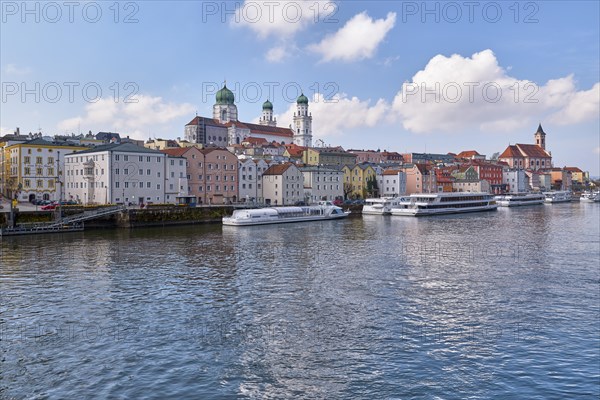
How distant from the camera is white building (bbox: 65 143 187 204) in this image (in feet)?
238

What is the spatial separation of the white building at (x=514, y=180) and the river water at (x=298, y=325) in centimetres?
14753

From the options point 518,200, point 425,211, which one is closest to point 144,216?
point 425,211

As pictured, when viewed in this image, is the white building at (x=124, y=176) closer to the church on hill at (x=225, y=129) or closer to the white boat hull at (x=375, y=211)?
the white boat hull at (x=375, y=211)

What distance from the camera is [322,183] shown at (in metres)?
107

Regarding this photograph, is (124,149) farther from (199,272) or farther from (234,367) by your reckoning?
(234,367)

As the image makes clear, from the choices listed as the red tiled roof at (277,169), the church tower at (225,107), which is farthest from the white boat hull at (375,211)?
the church tower at (225,107)

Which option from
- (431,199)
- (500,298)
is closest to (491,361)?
(500,298)

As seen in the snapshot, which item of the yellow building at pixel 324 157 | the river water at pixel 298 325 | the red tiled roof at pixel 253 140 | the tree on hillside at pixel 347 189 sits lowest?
the river water at pixel 298 325

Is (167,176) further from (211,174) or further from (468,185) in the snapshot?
(468,185)

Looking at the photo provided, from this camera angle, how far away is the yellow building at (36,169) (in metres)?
81.3

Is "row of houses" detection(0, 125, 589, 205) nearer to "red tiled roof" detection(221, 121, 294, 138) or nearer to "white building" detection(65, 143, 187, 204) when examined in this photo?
"white building" detection(65, 143, 187, 204)

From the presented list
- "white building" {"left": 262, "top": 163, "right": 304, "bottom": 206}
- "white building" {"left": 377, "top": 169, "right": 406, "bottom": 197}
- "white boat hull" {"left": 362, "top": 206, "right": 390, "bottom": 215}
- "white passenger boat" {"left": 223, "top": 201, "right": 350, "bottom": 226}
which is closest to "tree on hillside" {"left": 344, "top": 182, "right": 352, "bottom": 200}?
"white building" {"left": 377, "top": 169, "right": 406, "bottom": 197}

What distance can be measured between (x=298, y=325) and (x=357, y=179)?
100046 millimetres

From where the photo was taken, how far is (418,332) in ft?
65.5
